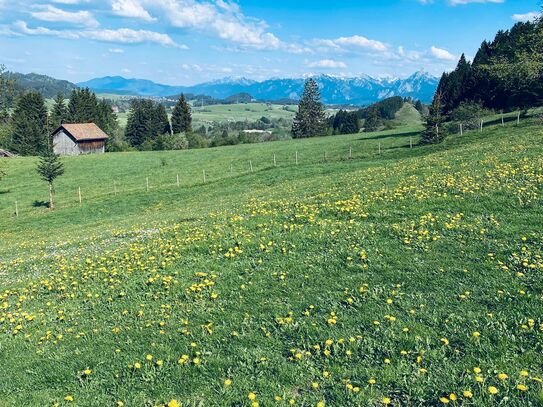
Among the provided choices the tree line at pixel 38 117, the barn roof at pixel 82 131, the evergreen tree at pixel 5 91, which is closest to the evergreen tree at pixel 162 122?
the tree line at pixel 38 117

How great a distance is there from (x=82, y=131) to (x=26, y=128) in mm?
17927

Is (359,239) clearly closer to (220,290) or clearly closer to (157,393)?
(220,290)

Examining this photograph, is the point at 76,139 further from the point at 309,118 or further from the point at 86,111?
the point at 309,118

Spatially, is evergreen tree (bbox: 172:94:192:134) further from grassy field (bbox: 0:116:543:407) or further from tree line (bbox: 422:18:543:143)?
grassy field (bbox: 0:116:543:407)

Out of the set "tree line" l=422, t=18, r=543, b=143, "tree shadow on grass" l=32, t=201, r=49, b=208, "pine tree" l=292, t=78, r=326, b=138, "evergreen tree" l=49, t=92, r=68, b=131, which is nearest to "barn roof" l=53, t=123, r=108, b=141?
"evergreen tree" l=49, t=92, r=68, b=131

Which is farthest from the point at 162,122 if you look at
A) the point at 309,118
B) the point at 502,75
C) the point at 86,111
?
the point at 502,75

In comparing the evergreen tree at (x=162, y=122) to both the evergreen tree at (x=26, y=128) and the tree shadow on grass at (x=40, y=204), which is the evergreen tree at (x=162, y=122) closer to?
the evergreen tree at (x=26, y=128)

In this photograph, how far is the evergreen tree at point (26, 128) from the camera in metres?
108

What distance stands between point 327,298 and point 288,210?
861 centimetres

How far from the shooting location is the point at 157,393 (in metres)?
7.35

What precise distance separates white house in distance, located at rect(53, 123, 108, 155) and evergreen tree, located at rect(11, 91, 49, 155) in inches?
240

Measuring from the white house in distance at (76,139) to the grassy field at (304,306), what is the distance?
91401mm

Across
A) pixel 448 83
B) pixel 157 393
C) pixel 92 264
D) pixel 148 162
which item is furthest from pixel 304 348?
pixel 448 83

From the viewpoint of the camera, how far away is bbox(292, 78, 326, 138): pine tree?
5020 inches
